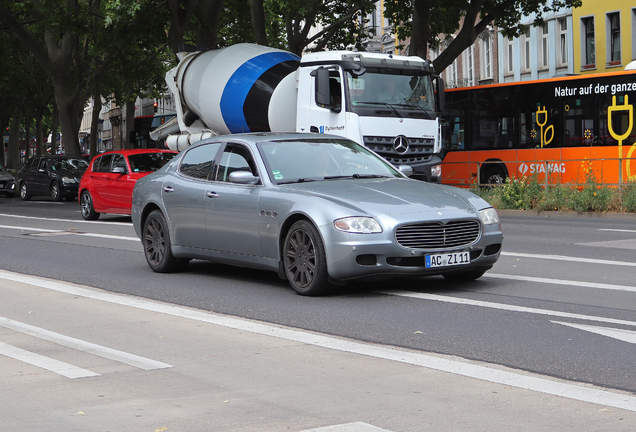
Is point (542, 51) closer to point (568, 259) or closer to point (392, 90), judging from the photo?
point (392, 90)

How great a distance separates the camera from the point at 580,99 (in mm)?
27594

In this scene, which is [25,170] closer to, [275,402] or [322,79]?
[322,79]

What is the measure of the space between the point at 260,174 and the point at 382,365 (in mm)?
3939

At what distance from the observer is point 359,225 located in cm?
862

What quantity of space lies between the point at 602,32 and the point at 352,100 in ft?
86.9

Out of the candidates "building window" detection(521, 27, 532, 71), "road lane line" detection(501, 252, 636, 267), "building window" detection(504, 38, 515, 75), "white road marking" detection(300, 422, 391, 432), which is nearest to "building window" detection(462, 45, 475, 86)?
"building window" detection(504, 38, 515, 75)

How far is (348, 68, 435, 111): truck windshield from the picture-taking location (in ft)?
65.6

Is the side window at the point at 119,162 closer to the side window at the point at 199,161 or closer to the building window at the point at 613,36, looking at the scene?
the side window at the point at 199,161

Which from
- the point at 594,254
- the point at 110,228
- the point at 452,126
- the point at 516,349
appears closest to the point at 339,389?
the point at 516,349

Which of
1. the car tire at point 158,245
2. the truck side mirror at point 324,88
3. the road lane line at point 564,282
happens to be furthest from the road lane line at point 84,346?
the truck side mirror at point 324,88

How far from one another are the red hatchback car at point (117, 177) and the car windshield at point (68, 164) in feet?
40.5

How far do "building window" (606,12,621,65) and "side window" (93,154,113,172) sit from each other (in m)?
26.8

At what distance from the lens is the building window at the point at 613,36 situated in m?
42.5

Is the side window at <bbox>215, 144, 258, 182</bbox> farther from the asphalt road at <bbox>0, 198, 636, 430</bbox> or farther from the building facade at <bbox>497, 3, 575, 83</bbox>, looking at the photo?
the building facade at <bbox>497, 3, 575, 83</bbox>
